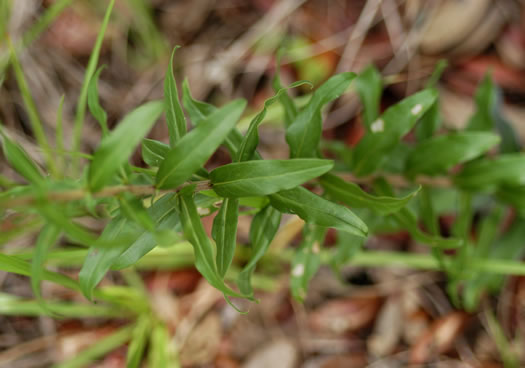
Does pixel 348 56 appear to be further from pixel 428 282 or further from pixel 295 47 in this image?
pixel 428 282

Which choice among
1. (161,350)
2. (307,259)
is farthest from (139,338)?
(307,259)

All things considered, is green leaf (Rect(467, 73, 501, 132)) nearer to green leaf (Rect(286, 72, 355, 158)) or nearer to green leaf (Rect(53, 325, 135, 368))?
green leaf (Rect(286, 72, 355, 158))

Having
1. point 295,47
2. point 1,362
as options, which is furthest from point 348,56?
point 1,362

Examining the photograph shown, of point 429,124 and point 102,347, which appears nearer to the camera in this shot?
point 429,124

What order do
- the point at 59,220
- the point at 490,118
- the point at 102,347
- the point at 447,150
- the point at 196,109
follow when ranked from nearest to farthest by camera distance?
the point at 59,220, the point at 196,109, the point at 447,150, the point at 490,118, the point at 102,347

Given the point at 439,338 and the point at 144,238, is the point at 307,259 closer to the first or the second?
the point at 144,238
